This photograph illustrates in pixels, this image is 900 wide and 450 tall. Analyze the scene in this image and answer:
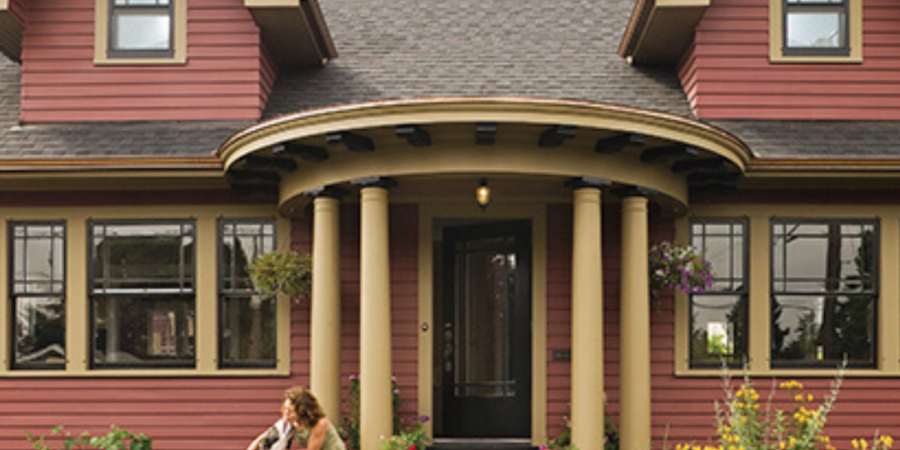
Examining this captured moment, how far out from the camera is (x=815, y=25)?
355 inches

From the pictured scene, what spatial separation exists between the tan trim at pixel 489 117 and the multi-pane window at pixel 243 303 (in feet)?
6.22

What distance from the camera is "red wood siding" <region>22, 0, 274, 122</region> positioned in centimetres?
886

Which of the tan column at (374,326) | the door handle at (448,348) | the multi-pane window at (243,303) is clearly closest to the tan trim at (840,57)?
the door handle at (448,348)

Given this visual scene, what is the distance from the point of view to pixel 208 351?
8.44m

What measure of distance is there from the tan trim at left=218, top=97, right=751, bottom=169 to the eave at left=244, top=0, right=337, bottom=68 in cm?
226

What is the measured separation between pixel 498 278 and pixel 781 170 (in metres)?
2.82

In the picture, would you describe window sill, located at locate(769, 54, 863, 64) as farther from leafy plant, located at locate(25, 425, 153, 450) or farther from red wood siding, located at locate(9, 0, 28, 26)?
red wood siding, located at locate(9, 0, 28, 26)

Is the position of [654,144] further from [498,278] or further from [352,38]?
[352,38]

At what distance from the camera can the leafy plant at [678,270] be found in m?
7.90

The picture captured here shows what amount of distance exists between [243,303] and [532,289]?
109 inches

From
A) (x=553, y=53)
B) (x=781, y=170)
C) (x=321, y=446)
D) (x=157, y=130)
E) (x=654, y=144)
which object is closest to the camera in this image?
(x=321, y=446)

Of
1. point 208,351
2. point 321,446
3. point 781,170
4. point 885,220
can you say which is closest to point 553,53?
point 781,170

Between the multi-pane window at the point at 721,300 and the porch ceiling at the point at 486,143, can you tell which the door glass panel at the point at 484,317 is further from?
the porch ceiling at the point at 486,143

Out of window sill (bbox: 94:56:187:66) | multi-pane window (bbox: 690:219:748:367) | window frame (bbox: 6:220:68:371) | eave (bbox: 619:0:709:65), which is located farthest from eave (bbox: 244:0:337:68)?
multi-pane window (bbox: 690:219:748:367)
